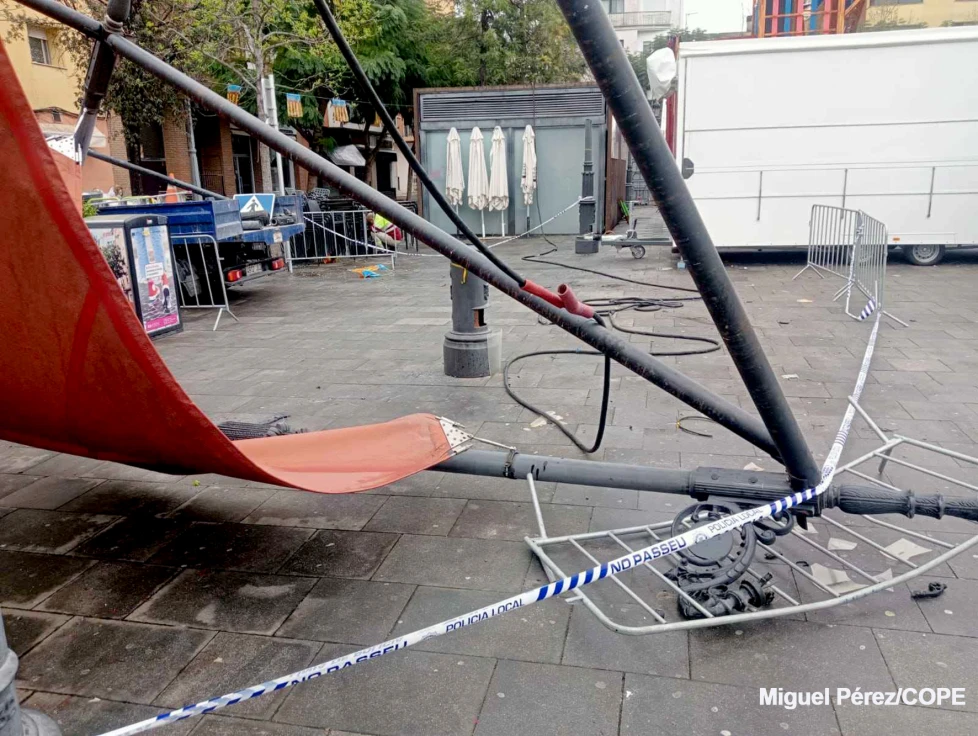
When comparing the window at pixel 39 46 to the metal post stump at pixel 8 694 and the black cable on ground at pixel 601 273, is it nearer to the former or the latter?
the black cable on ground at pixel 601 273

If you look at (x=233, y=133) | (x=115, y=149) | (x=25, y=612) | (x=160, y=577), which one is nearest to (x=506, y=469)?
(x=160, y=577)

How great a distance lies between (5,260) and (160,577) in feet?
5.59

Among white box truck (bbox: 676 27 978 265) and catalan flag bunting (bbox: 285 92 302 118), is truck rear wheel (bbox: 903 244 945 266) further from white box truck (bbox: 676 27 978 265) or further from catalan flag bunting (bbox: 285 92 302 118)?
catalan flag bunting (bbox: 285 92 302 118)

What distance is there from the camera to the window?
23.0 meters

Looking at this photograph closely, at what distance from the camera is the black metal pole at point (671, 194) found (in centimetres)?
193

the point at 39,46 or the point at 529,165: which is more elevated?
the point at 39,46

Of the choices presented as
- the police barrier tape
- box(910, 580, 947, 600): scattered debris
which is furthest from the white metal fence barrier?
box(910, 580, 947, 600): scattered debris

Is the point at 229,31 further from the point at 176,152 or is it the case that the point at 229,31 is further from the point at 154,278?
the point at 176,152

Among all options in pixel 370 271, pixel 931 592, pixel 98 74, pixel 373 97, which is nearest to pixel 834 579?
pixel 931 592

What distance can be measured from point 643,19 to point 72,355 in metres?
78.7

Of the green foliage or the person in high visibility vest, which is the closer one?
the green foliage

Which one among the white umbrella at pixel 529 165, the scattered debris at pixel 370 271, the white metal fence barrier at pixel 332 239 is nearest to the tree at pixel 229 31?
the white metal fence barrier at pixel 332 239

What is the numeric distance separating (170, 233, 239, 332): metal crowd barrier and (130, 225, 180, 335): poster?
96cm

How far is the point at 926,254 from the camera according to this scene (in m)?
12.4
